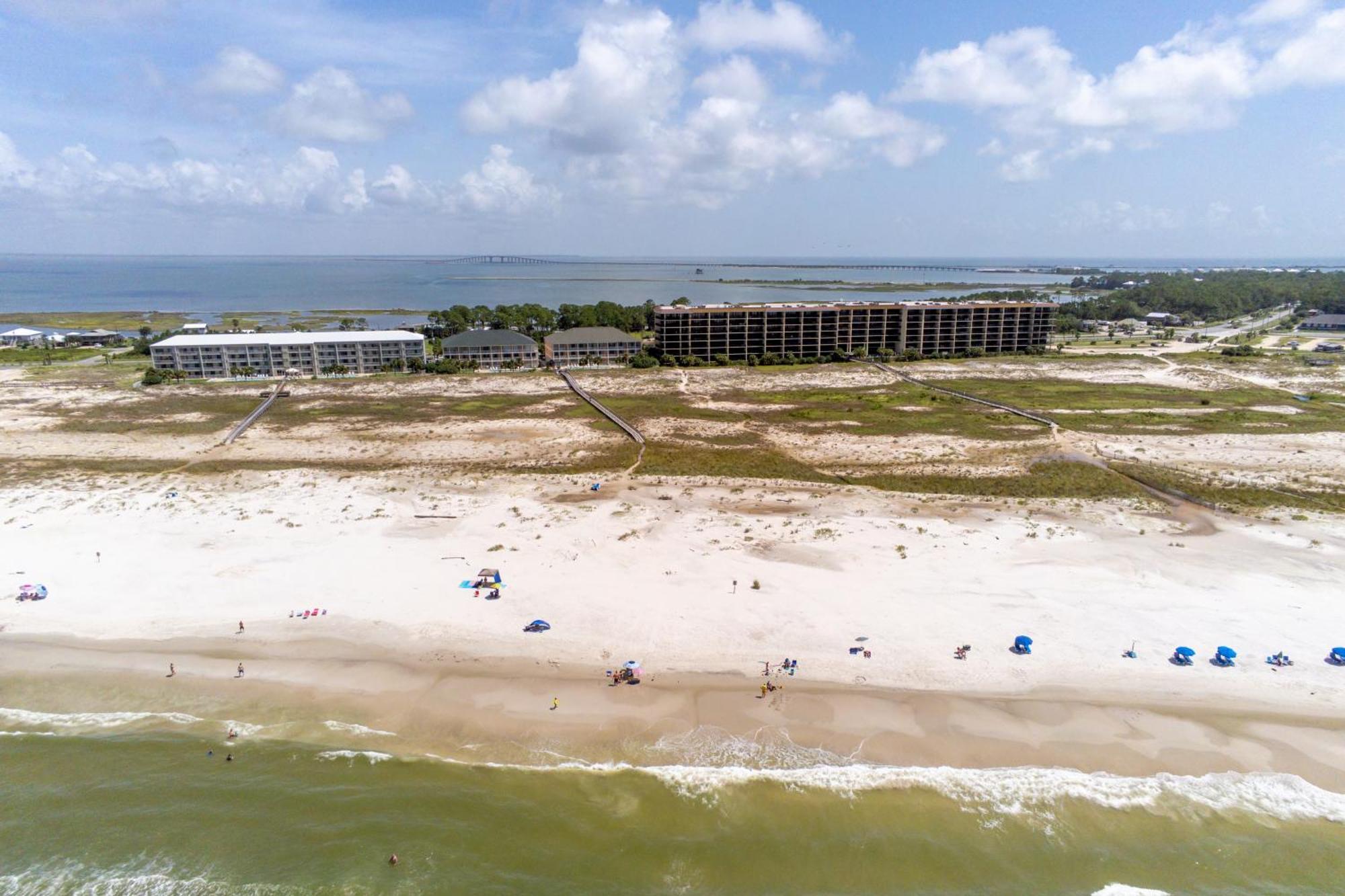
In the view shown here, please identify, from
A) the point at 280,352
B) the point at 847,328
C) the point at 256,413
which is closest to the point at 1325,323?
the point at 847,328

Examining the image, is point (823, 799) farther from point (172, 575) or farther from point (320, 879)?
point (172, 575)

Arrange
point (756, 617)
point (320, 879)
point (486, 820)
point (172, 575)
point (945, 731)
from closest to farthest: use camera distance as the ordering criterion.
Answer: point (320, 879) → point (486, 820) → point (945, 731) → point (756, 617) → point (172, 575)

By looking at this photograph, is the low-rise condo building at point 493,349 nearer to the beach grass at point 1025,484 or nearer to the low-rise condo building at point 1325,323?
the beach grass at point 1025,484

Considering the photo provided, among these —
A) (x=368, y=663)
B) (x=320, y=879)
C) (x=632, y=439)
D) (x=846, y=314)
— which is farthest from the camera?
(x=846, y=314)

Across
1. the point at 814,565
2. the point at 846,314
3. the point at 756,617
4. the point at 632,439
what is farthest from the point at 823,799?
the point at 846,314

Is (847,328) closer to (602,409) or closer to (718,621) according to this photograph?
(602,409)

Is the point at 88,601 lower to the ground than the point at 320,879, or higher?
higher

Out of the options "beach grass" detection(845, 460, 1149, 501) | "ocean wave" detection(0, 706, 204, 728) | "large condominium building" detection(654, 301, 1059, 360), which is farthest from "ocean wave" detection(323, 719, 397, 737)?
"large condominium building" detection(654, 301, 1059, 360)

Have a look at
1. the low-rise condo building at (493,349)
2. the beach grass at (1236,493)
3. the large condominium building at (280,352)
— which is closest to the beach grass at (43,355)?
the large condominium building at (280,352)
